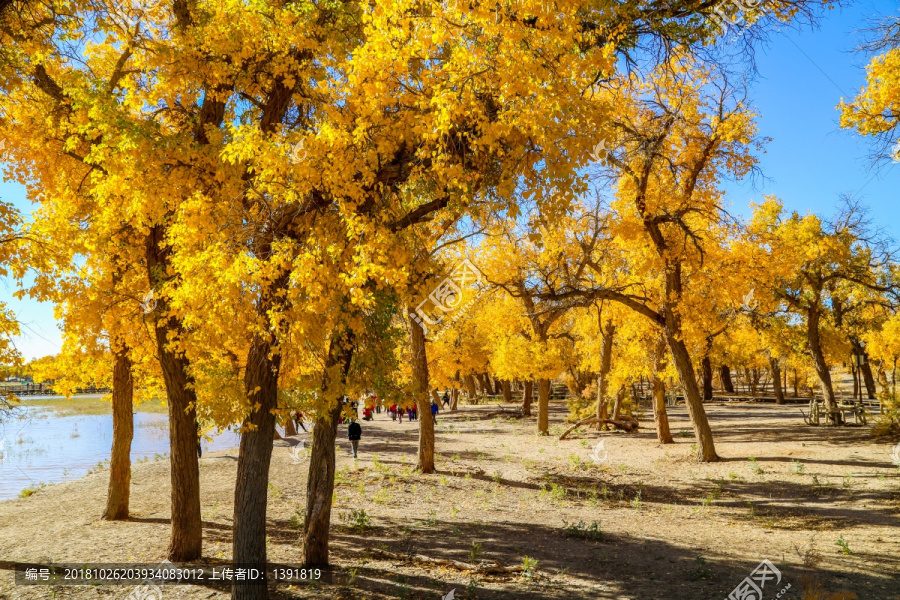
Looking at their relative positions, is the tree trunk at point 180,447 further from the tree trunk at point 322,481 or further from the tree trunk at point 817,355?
the tree trunk at point 817,355

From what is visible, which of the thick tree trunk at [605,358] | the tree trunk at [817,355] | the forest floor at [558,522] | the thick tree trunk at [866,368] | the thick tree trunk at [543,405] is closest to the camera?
the forest floor at [558,522]

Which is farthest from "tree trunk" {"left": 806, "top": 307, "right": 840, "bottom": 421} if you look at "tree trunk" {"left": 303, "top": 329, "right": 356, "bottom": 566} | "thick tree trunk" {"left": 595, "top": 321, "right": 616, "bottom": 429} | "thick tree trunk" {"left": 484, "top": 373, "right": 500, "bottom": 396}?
"thick tree trunk" {"left": 484, "top": 373, "right": 500, "bottom": 396}

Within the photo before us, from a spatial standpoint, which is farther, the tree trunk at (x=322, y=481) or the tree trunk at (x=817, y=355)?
the tree trunk at (x=817, y=355)

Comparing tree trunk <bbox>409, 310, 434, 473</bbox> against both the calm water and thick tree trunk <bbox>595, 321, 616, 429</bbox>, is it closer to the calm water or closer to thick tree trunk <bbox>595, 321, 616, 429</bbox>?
the calm water

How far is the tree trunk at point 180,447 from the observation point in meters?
8.30

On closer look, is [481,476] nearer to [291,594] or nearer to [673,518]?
[673,518]

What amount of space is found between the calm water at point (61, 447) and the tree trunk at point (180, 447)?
5.27m

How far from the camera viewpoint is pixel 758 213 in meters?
26.6

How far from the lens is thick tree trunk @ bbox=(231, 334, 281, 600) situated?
6770mm

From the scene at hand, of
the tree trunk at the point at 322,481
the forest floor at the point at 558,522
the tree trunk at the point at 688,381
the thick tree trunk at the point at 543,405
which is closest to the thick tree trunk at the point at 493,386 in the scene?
the thick tree trunk at the point at 543,405

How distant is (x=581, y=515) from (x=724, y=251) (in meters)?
8.87

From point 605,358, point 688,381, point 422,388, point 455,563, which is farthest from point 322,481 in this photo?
point 605,358

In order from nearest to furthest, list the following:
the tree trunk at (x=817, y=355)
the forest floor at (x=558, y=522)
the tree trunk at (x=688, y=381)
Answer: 1. the forest floor at (x=558, y=522)
2. the tree trunk at (x=688, y=381)
3. the tree trunk at (x=817, y=355)

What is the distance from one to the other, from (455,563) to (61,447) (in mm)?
26831
